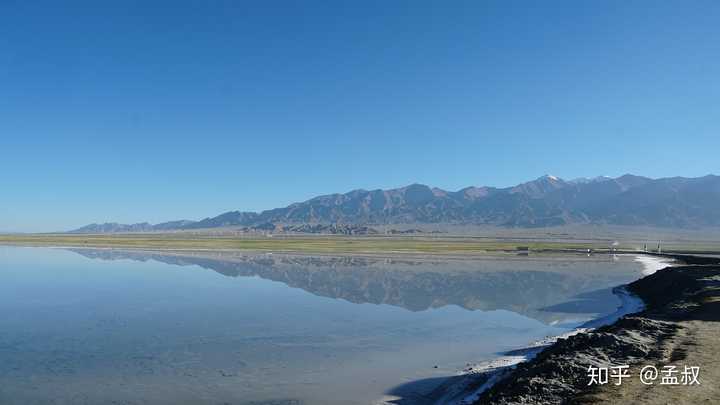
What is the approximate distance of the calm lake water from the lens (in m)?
13.1

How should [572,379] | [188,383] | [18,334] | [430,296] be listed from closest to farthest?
[572,379]
[188,383]
[18,334]
[430,296]

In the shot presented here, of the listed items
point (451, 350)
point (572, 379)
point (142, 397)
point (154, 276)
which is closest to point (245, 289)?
point (154, 276)

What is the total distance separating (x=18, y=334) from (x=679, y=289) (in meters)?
33.5

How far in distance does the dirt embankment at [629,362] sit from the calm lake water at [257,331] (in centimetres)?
337

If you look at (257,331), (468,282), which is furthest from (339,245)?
(257,331)

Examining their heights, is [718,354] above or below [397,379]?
above

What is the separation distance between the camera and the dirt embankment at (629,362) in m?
9.94

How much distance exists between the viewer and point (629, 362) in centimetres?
1255

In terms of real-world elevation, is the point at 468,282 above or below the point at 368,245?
below

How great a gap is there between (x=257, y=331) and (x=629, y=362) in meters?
13.7

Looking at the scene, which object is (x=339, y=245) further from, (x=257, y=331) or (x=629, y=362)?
(x=629, y=362)

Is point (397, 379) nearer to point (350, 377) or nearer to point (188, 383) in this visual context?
point (350, 377)

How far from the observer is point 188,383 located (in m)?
13.3

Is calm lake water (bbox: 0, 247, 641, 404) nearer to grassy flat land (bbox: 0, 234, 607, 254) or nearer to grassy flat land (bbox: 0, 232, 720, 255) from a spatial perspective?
grassy flat land (bbox: 0, 232, 720, 255)
